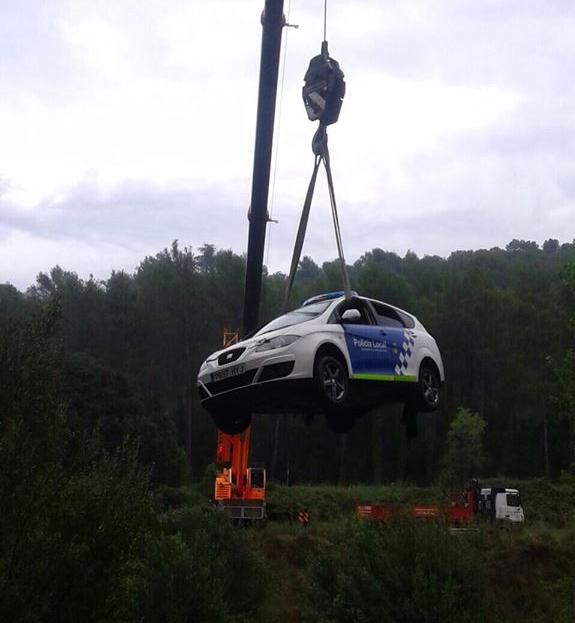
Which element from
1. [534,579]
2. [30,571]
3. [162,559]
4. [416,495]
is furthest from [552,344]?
[30,571]

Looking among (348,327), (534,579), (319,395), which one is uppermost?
(348,327)

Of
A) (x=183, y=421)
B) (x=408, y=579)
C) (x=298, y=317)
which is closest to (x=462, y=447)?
(x=183, y=421)

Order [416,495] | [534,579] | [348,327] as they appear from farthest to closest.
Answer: [416,495]
[534,579]
[348,327]

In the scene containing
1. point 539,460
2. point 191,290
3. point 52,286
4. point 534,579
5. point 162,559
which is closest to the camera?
point 162,559

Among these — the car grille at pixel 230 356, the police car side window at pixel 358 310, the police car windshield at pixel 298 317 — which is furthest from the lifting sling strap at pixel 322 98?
the car grille at pixel 230 356

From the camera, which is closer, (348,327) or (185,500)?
(348,327)

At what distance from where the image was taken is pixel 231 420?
10.3 meters

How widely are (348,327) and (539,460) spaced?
44.9 metres

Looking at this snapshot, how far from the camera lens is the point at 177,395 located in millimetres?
47906

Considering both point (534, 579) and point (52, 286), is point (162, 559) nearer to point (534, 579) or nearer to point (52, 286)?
point (534, 579)

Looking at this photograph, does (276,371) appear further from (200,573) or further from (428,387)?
(200,573)

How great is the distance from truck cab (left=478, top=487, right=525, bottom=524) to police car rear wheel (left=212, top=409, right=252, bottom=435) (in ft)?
85.8

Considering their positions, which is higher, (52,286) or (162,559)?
(52,286)

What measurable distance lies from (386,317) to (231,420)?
1.91m
